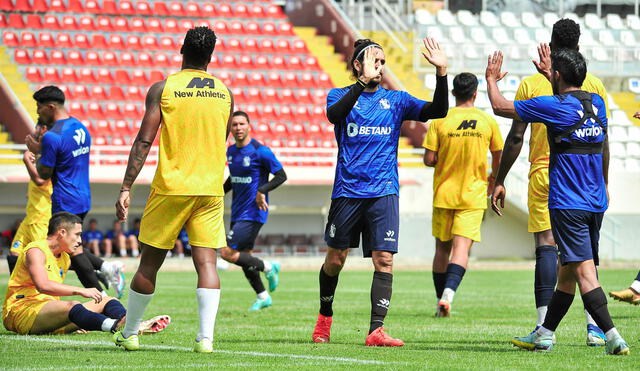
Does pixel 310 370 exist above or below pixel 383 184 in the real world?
below

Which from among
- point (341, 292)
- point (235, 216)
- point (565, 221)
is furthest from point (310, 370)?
point (341, 292)

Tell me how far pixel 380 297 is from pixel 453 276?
2.99m

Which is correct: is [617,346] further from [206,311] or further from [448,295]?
[448,295]

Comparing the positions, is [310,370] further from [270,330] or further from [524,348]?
[270,330]

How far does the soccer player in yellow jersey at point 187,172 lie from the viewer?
23.5ft

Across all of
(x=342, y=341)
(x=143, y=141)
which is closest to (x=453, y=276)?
(x=342, y=341)

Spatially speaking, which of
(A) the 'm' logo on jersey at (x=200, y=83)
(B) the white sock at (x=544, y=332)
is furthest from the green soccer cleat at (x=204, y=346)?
(B) the white sock at (x=544, y=332)

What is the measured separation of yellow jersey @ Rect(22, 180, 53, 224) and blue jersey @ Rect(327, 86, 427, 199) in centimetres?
456

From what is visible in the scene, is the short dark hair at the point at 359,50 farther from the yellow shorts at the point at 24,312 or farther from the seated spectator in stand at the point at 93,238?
the seated spectator in stand at the point at 93,238

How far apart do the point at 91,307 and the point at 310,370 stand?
291cm

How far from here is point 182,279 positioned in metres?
19.9

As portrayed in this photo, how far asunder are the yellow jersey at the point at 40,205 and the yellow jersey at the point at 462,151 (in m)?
4.06

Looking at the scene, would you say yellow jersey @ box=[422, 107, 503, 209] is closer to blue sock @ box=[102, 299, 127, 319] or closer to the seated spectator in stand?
blue sock @ box=[102, 299, 127, 319]

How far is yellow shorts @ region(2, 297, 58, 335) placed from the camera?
8.55m
